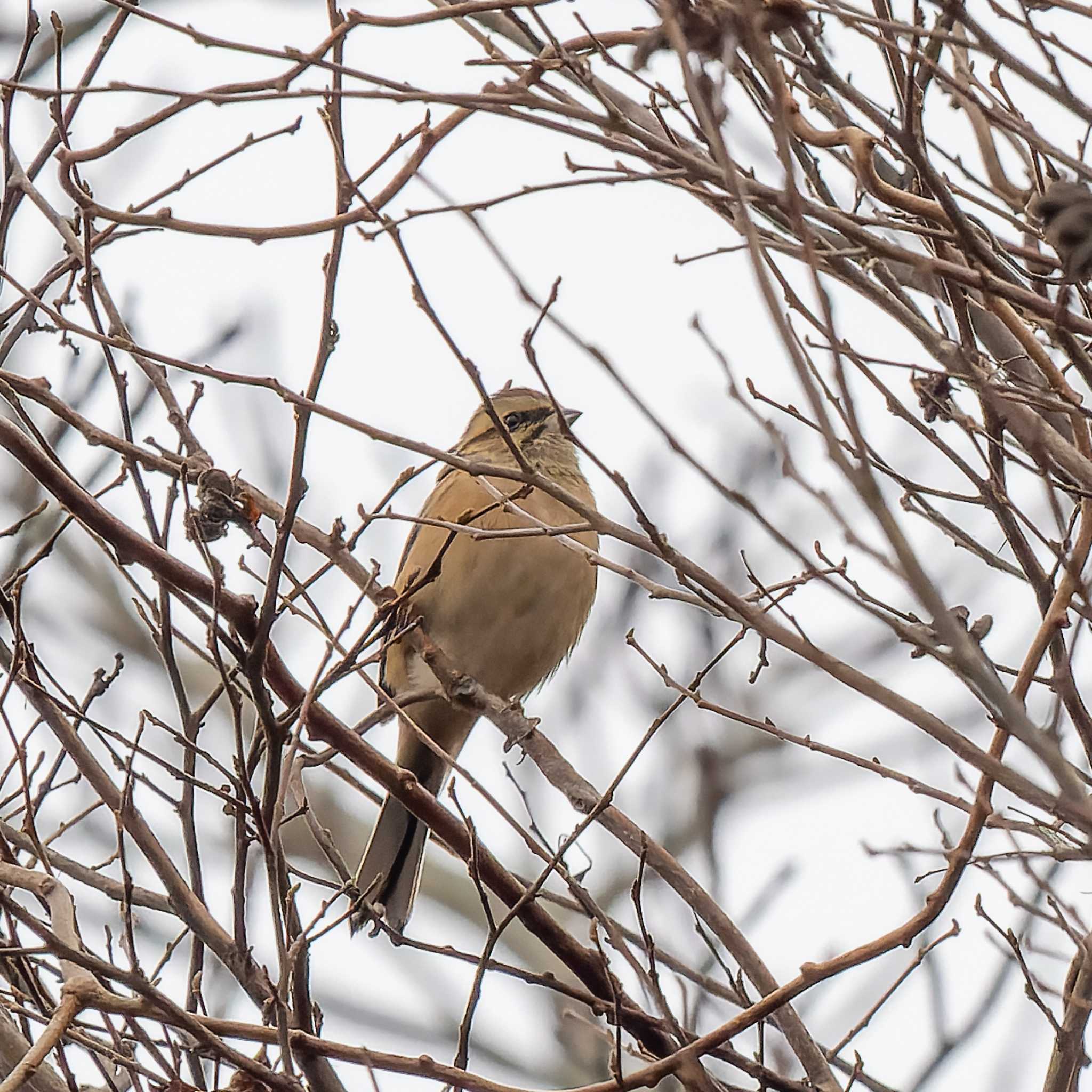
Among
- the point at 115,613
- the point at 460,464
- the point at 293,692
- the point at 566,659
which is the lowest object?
the point at 293,692

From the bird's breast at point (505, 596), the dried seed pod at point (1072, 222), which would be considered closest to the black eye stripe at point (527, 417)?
the bird's breast at point (505, 596)

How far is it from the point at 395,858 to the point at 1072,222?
A: 3.57 meters

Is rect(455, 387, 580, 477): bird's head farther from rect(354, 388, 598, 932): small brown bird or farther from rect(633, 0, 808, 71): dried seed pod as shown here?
rect(633, 0, 808, 71): dried seed pod

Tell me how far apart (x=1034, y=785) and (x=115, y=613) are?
7.97 metres

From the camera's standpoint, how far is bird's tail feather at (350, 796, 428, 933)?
4.93 metres

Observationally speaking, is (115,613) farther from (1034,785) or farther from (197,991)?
(1034,785)

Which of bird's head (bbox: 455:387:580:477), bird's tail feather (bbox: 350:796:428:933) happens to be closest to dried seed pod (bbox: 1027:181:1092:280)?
bird's tail feather (bbox: 350:796:428:933)

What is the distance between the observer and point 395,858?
16.5 ft

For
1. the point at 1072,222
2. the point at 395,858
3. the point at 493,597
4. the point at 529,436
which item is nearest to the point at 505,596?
the point at 493,597

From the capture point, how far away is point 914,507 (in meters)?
3.41

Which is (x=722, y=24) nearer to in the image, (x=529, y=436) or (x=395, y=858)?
(x=395, y=858)

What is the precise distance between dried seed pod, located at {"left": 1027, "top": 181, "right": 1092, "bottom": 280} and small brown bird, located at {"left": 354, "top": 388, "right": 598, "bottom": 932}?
3.33 metres

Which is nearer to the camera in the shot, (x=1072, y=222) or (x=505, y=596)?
(x=1072, y=222)

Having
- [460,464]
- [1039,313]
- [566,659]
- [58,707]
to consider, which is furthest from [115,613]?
[1039,313]
